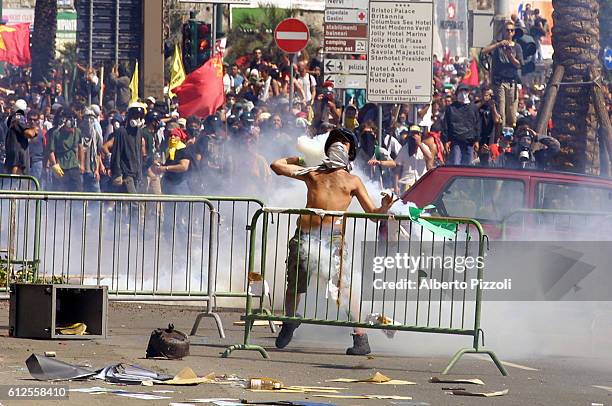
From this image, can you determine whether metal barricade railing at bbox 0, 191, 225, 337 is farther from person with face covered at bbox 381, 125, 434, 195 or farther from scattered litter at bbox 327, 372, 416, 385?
person with face covered at bbox 381, 125, 434, 195

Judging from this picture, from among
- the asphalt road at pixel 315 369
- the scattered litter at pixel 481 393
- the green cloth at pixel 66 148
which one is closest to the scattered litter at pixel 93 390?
the asphalt road at pixel 315 369

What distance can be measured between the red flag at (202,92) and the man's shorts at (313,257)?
1623 cm

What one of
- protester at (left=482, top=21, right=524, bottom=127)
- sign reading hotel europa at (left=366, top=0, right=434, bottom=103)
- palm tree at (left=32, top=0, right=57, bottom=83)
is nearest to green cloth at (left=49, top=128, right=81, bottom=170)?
sign reading hotel europa at (left=366, top=0, right=434, bottom=103)

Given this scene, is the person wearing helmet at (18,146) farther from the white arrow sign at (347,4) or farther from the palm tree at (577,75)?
the palm tree at (577,75)

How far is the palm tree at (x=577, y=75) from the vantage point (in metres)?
28.7

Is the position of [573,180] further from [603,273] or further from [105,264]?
[105,264]

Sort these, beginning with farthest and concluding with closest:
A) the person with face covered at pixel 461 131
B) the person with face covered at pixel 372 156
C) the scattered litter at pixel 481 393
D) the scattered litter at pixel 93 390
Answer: the person with face covered at pixel 461 131, the person with face covered at pixel 372 156, the scattered litter at pixel 481 393, the scattered litter at pixel 93 390

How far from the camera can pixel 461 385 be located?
10.2 metres

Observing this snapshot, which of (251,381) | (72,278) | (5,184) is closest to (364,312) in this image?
(251,381)

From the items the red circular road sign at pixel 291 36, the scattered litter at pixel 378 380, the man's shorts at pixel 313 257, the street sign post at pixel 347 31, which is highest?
the red circular road sign at pixel 291 36

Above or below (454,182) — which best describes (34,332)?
below

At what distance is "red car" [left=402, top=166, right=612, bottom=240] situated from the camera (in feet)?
48.0

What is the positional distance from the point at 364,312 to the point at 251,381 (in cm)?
277

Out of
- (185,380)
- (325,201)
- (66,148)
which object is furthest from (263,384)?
(66,148)
